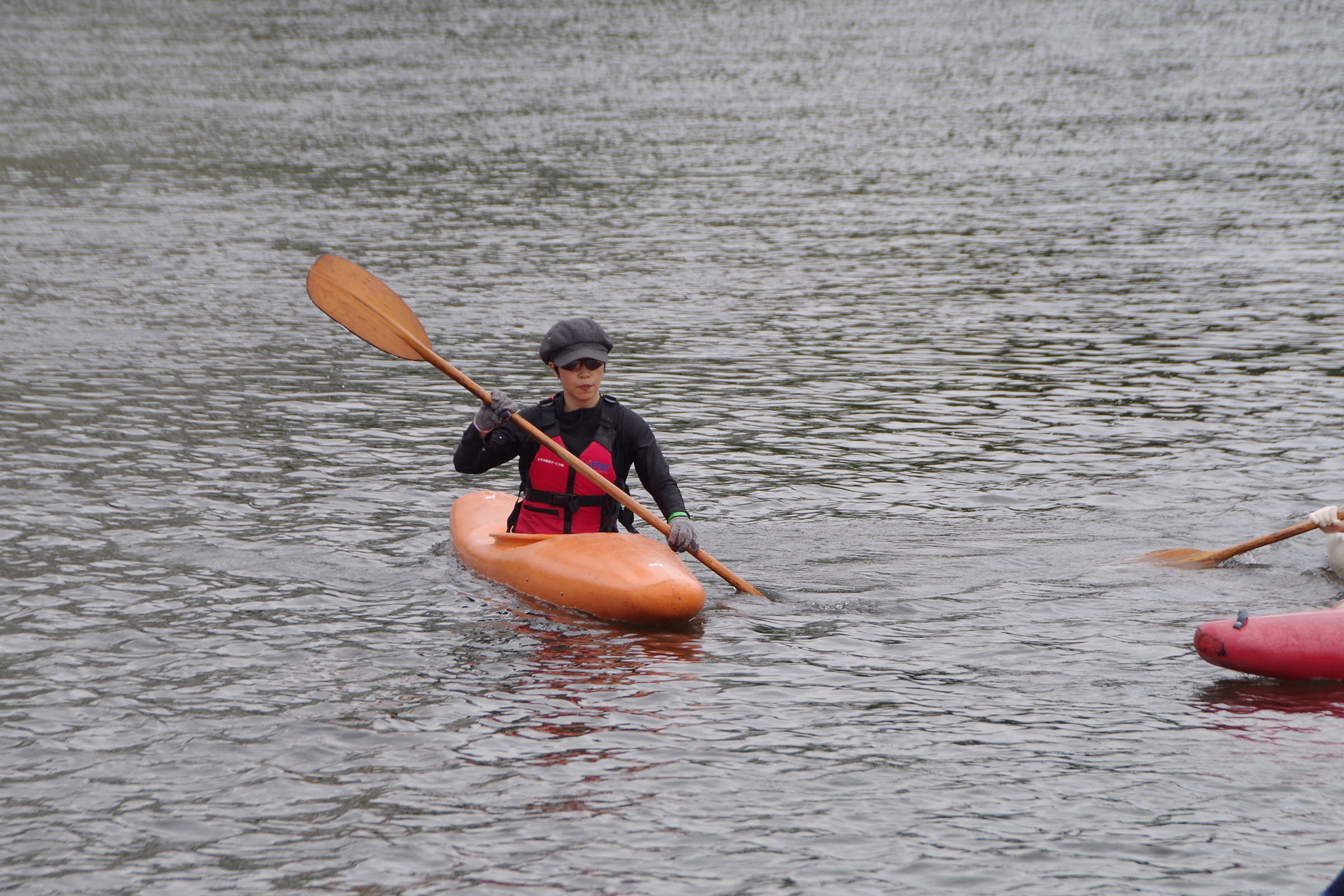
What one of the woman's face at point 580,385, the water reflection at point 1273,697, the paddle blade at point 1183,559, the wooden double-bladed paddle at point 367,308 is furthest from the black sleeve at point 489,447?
the water reflection at point 1273,697

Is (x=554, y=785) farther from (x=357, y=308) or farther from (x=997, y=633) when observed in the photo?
(x=357, y=308)

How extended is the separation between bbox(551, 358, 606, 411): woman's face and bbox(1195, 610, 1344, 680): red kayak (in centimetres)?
339

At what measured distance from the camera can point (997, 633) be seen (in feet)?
25.9

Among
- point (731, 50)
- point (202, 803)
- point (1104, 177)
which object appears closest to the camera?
point (202, 803)

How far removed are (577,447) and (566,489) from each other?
0.30m

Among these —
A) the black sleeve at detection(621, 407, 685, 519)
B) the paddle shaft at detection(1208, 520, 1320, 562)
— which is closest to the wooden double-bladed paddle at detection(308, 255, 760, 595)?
the black sleeve at detection(621, 407, 685, 519)

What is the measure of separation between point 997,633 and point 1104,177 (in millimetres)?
18533

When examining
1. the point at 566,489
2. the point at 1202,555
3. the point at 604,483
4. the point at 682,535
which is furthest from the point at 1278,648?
the point at 566,489

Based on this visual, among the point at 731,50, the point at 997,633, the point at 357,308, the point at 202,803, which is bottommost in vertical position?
the point at 202,803

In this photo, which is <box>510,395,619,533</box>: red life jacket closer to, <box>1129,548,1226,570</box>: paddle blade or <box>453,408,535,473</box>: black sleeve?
<box>453,408,535,473</box>: black sleeve

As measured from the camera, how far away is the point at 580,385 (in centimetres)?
825

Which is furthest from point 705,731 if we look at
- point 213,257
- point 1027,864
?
point 213,257

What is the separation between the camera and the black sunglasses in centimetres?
813

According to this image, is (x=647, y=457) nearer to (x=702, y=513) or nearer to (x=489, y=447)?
(x=489, y=447)
